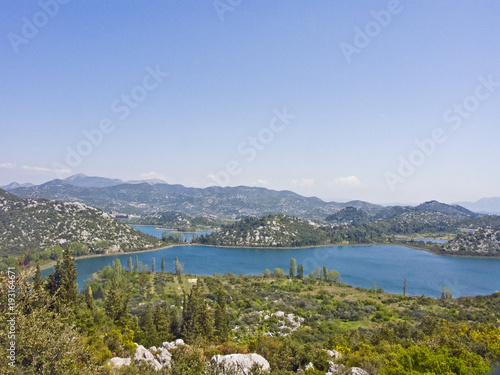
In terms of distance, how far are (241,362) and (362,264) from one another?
86.4 meters

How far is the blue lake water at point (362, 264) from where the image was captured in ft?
227

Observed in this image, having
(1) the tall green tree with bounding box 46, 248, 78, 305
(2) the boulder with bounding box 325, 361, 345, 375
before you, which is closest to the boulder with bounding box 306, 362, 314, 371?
(2) the boulder with bounding box 325, 361, 345, 375

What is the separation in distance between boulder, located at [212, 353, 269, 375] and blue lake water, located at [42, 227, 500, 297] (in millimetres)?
56970

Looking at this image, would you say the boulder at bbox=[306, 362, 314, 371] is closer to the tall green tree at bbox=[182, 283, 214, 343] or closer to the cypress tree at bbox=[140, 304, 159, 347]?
the tall green tree at bbox=[182, 283, 214, 343]

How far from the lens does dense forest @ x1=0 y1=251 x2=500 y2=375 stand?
401 inches

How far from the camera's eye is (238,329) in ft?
103

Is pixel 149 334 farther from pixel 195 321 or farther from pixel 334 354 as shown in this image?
pixel 334 354

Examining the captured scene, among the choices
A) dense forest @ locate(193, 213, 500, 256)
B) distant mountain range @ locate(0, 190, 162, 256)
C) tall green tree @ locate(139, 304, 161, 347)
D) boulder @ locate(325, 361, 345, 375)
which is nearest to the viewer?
boulder @ locate(325, 361, 345, 375)

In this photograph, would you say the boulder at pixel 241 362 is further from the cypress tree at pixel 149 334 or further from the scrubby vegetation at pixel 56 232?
the scrubby vegetation at pixel 56 232

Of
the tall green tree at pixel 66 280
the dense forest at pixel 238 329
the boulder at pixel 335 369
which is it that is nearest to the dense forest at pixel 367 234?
the dense forest at pixel 238 329

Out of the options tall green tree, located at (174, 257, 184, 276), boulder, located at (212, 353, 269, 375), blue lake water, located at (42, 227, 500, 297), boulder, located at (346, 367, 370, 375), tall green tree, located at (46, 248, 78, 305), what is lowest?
blue lake water, located at (42, 227, 500, 297)

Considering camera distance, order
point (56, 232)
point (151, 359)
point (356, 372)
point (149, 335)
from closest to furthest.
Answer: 1. point (356, 372)
2. point (151, 359)
3. point (149, 335)
4. point (56, 232)

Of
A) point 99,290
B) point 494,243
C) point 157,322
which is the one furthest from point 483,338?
point 494,243

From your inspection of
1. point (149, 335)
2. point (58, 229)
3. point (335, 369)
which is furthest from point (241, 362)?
point (58, 229)
